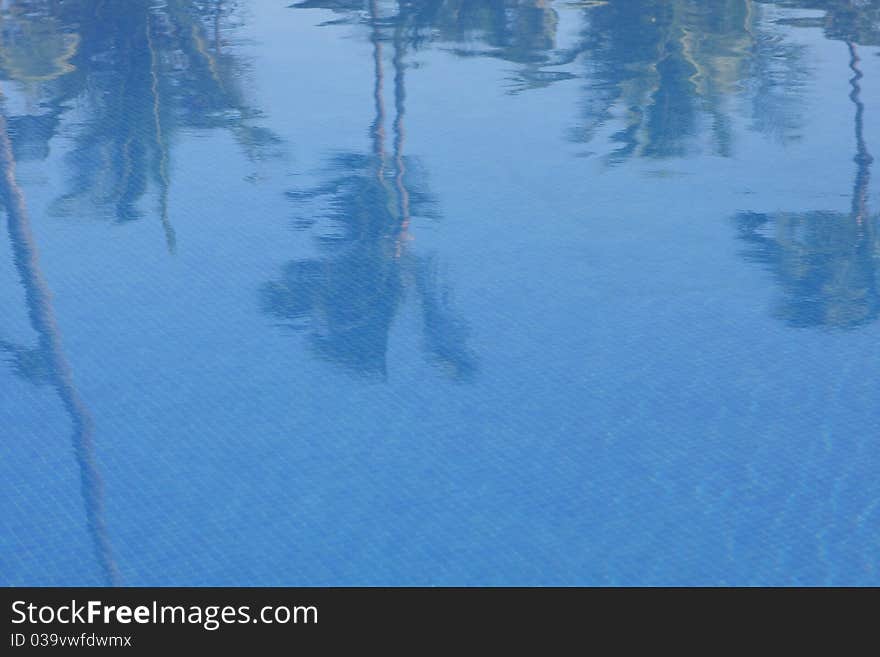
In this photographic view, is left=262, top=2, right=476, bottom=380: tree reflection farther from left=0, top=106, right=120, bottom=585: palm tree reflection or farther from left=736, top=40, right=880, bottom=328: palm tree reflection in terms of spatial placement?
left=736, top=40, right=880, bottom=328: palm tree reflection

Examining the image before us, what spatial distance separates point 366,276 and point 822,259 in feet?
6.31

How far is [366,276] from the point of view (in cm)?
443

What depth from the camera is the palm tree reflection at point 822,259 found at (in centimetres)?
420

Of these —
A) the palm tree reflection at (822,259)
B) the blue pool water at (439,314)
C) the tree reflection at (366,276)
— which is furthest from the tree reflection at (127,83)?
the palm tree reflection at (822,259)

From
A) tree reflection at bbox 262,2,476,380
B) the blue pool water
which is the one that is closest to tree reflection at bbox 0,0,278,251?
the blue pool water

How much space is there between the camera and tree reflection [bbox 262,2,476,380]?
13.1 ft

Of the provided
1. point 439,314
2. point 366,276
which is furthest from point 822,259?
point 366,276

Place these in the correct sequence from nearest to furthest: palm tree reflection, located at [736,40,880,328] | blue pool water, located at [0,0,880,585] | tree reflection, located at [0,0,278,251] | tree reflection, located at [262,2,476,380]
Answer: blue pool water, located at [0,0,880,585]
tree reflection, located at [262,2,476,380]
palm tree reflection, located at [736,40,880,328]
tree reflection, located at [0,0,278,251]

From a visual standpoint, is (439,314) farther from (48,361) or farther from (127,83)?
(127,83)

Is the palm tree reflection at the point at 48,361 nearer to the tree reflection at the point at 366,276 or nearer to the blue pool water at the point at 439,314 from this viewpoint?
the blue pool water at the point at 439,314

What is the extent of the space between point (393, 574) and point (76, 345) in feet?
5.55

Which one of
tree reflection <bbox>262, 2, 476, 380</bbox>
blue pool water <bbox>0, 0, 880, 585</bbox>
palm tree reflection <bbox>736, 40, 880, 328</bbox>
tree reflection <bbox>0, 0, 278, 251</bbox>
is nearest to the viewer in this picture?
blue pool water <bbox>0, 0, 880, 585</bbox>

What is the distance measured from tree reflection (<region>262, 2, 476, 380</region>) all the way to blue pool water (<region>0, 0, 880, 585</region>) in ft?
0.06
